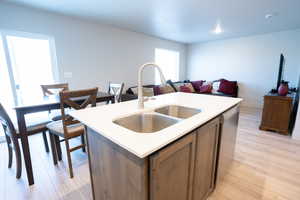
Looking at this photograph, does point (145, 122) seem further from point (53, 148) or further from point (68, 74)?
point (68, 74)

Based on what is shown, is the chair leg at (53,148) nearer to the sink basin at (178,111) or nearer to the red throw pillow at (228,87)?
the sink basin at (178,111)

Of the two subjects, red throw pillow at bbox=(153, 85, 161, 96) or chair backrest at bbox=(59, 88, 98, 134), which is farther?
red throw pillow at bbox=(153, 85, 161, 96)

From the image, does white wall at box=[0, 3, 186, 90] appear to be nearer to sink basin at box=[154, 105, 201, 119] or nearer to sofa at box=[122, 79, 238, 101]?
sofa at box=[122, 79, 238, 101]

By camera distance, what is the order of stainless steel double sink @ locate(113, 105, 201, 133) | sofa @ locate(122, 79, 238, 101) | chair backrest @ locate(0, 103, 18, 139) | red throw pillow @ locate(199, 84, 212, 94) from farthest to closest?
red throw pillow @ locate(199, 84, 212, 94), sofa @ locate(122, 79, 238, 101), chair backrest @ locate(0, 103, 18, 139), stainless steel double sink @ locate(113, 105, 201, 133)

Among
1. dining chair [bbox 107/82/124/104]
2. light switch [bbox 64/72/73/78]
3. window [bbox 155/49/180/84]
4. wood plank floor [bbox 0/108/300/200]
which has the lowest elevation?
wood plank floor [bbox 0/108/300/200]

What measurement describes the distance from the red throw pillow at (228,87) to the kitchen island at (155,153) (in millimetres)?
3844

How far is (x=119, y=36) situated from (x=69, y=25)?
1.25 meters

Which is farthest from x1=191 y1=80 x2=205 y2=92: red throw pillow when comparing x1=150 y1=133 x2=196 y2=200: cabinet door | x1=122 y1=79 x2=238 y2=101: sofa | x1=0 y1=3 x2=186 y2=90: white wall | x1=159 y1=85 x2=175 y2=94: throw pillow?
x1=150 y1=133 x2=196 y2=200: cabinet door

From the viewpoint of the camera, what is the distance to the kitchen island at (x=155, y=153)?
744mm

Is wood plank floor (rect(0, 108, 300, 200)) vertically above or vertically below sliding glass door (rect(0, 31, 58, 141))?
below

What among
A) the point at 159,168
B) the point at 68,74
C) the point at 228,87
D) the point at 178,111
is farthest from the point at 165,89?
the point at 159,168

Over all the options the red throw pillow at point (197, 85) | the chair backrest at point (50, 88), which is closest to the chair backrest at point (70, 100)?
the chair backrest at point (50, 88)

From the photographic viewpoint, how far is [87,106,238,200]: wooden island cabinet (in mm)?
748

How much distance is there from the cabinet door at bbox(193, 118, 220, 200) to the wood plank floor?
0.93 ft
